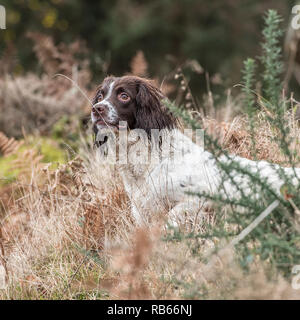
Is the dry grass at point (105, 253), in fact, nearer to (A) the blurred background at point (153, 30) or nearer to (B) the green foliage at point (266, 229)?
(B) the green foliage at point (266, 229)

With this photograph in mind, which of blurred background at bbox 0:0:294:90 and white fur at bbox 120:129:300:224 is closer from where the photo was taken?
white fur at bbox 120:129:300:224

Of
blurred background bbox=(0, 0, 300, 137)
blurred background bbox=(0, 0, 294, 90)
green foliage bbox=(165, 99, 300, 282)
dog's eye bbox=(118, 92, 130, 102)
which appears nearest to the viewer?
green foliage bbox=(165, 99, 300, 282)

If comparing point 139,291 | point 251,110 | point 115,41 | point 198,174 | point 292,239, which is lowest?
point 139,291

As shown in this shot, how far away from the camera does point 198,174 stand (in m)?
3.28

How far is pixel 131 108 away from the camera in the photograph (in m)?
3.58

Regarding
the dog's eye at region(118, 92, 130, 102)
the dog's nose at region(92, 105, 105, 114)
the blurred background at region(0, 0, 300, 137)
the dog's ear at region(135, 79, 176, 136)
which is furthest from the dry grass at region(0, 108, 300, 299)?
the blurred background at region(0, 0, 300, 137)

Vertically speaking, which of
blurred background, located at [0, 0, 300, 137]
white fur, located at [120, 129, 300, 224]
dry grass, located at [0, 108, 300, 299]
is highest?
blurred background, located at [0, 0, 300, 137]

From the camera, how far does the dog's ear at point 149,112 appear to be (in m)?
3.54

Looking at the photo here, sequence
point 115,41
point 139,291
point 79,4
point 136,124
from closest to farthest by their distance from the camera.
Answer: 1. point 139,291
2. point 136,124
3. point 115,41
4. point 79,4

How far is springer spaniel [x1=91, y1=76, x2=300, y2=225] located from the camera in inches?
128

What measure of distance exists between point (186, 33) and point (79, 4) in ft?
12.6

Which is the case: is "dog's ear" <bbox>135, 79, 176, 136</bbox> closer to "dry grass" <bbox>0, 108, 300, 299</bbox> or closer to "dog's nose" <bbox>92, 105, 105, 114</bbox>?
"dog's nose" <bbox>92, 105, 105, 114</bbox>

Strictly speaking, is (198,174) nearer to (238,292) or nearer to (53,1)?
(238,292)

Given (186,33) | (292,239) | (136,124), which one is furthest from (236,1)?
(292,239)
